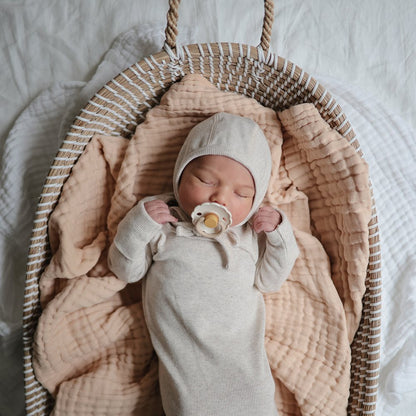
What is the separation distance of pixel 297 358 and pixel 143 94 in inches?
31.7

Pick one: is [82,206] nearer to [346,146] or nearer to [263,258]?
[263,258]

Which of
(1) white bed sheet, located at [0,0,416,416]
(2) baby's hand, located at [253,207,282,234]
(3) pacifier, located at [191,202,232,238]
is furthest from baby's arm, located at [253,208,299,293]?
(1) white bed sheet, located at [0,0,416,416]

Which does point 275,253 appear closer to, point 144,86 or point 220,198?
point 220,198

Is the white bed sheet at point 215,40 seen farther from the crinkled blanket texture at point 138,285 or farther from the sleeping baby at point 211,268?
the sleeping baby at point 211,268

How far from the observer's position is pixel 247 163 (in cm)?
110

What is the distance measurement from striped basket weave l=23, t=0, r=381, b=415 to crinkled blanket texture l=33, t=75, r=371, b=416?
0.09ft

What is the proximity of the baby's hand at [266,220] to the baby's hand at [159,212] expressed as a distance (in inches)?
7.8

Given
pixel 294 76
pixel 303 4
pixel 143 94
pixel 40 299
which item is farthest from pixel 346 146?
pixel 40 299

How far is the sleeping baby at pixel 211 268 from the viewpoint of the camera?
1053 mm

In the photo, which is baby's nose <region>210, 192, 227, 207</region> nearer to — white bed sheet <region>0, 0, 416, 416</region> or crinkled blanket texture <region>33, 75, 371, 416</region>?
crinkled blanket texture <region>33, 75, 371, 416</region>

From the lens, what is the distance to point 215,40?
1478 millimetres

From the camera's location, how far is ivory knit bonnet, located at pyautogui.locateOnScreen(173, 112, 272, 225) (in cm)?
110

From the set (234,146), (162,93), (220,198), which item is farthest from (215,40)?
(220,198)

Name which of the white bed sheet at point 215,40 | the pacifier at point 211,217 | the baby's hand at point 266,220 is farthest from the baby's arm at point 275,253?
the white bed sheet at point 215,40
